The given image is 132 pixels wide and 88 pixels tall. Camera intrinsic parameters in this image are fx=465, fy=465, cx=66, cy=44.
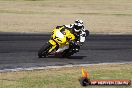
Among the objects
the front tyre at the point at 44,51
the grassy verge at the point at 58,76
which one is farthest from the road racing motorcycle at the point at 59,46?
the grassy verge at the point at 58,76

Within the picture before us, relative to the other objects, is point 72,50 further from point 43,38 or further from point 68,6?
point 68,6

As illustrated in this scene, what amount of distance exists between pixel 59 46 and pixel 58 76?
4843 millimetres

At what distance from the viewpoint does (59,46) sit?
66.7 ft

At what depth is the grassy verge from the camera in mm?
14008

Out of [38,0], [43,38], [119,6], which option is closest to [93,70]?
[43,38]

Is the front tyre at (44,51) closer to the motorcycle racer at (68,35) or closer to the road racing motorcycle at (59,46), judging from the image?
the road racing motorcycle at (59,46)

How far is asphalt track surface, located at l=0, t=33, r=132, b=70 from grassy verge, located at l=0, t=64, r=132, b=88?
1.53m

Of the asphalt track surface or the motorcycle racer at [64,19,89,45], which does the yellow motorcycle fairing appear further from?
the asphalt track surface

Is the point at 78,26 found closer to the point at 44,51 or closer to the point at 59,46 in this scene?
the point at 59,46

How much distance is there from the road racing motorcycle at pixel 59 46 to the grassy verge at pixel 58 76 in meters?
2.07

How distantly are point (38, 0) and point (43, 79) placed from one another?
2113 inches

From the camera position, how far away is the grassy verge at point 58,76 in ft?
46.0

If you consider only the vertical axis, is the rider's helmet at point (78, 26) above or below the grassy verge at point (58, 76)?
above

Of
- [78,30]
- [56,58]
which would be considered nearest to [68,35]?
[78,30]
